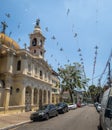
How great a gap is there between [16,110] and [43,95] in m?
13.5

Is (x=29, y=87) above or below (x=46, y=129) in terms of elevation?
above

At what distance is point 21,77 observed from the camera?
109 feet

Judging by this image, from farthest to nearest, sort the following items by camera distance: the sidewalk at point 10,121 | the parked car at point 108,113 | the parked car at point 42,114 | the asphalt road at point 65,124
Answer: the parked car at point 42,114
the sidewalk at point 10,121
the asphalt road at point 65,124
the parked car at point 108,113

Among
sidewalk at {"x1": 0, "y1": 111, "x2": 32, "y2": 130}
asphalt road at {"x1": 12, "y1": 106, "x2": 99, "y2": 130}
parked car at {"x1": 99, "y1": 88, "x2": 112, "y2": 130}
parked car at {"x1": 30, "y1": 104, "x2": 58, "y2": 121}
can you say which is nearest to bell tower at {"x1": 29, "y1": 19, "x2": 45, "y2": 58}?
parked car at {"x1": 30, "y1": 104, "x2": 58, "y2": 121}

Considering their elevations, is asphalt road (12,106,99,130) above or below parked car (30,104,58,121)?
below

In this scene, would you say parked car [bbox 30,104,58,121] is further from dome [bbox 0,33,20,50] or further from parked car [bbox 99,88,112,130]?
dome [bbox 0,33,20,50]

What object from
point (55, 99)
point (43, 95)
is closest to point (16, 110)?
point (43, 95)

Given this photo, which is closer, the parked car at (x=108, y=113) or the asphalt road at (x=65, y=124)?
the parked car at (x=108, y=113)

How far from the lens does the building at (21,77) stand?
102ft

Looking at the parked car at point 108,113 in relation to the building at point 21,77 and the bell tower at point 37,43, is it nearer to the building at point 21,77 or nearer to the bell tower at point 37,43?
the building at point 21,77

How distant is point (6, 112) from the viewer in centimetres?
2655

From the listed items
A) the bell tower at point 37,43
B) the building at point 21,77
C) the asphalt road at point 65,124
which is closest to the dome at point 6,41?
the building at point 21,77

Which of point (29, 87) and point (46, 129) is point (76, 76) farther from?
point (46, 129)

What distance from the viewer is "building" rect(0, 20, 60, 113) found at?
31.2 m
